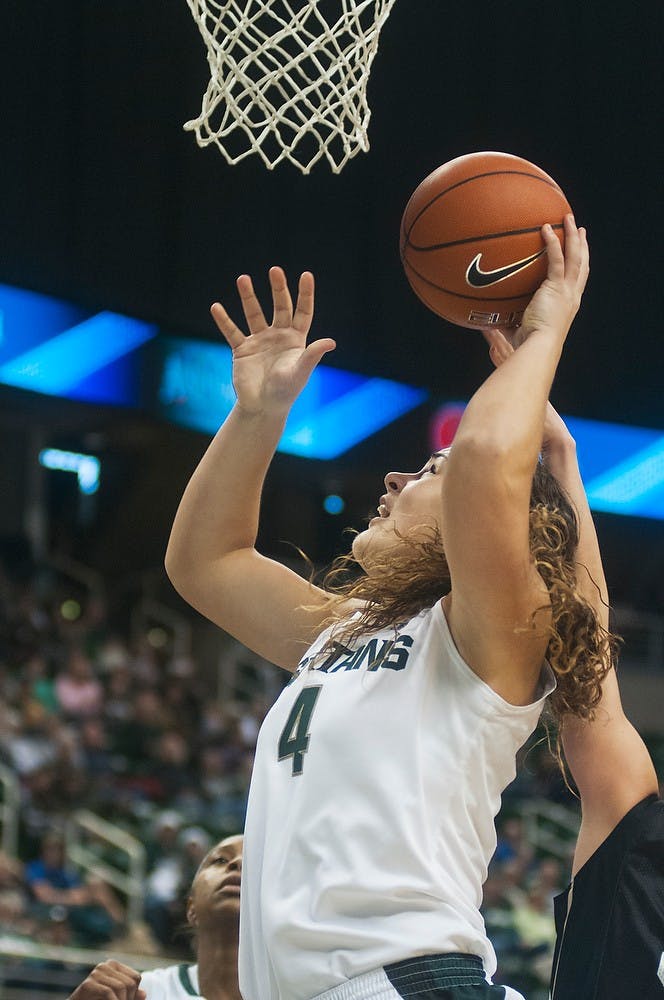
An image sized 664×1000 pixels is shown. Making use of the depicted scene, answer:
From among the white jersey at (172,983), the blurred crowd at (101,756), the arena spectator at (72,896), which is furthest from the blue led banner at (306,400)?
the white jersey at (172,983)

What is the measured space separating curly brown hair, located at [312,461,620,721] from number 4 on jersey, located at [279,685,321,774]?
12 cm

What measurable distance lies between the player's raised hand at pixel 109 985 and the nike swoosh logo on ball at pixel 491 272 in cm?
130

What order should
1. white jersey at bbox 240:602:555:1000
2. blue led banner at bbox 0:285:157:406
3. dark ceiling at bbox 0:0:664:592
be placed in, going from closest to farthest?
1. white jersey at bbox 240:602:555:1000
2. blue led banner at bbox 0:285:157:406
3. dark ceiling at bbox 0:0:664:592

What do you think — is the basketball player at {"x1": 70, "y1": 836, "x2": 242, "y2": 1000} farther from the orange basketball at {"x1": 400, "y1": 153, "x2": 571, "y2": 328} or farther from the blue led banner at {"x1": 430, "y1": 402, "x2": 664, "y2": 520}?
the blue led banner at {"x1": 430, "y1": 402, "x2": 664, "y2": 520}

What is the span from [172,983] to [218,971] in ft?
0.71

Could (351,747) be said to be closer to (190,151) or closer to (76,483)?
(190,151)

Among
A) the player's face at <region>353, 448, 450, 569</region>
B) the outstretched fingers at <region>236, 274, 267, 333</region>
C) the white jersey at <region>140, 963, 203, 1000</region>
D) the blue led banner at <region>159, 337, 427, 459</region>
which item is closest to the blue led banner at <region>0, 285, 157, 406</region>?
the blue led banner at <region>159, 337, 427, 459</region>

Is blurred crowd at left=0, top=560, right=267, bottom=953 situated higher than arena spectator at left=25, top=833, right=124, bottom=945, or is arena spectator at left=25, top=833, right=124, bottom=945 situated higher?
arena spectator at left=25, top=833, right=124, bottom=945

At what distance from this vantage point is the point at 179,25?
1039 centimetres

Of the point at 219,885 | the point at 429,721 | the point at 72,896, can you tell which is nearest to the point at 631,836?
the point at 429,721

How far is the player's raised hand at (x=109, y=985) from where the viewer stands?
7.57 ft

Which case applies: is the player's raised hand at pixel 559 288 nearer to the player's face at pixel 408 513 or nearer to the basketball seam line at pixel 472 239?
the basketball seam line at pixel 472 239

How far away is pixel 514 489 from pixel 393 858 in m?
0.48

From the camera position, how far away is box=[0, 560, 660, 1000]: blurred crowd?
6801 millimetres
